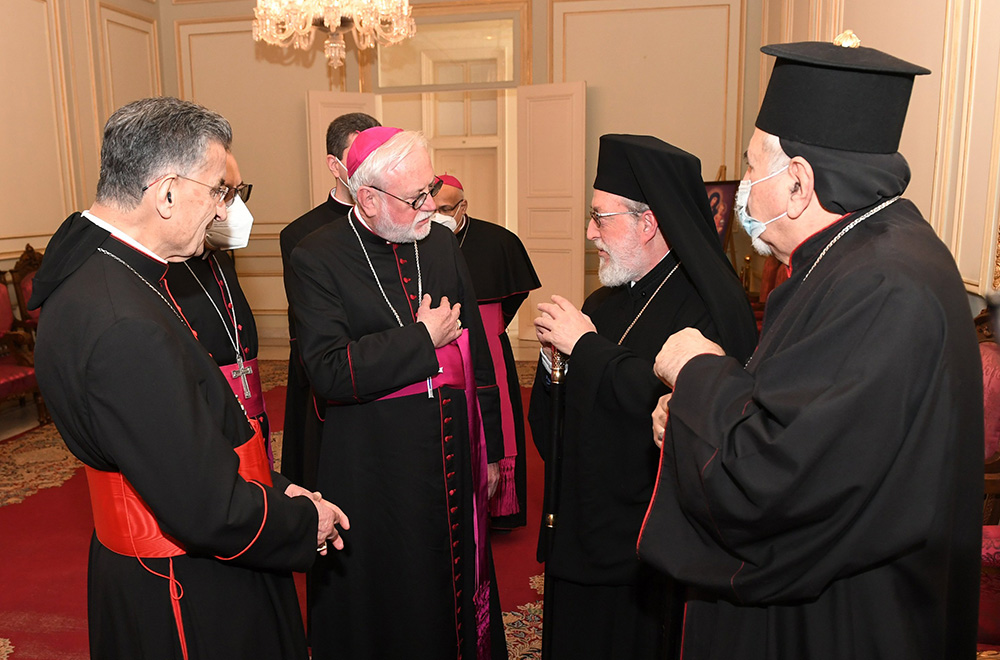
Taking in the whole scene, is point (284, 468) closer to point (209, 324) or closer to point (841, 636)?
point (209, 324)

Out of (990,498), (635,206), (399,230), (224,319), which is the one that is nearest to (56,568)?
(224,319)

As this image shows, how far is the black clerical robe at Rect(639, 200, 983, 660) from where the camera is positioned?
1.24 m

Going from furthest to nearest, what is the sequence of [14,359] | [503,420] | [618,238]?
[14,359] < [503,420] < [618,238]

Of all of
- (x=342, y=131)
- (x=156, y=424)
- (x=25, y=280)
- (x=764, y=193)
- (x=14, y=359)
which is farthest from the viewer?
(x=25, y=280)

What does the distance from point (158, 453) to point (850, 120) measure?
143 centimetres

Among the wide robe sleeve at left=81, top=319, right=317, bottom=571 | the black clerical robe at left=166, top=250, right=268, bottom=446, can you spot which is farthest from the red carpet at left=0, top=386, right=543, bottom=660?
the wide robe sleeve at left=81, top=319, right=317, bottom=571

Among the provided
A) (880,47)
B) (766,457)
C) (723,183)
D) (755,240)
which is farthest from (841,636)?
(723,183)

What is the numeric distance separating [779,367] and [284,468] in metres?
2.74

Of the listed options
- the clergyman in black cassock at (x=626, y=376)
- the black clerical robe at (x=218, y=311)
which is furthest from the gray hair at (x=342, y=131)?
the clergyman in black cassock at (x=626, y=376)

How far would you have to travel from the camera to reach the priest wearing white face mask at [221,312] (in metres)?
2.55

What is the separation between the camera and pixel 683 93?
8516mm

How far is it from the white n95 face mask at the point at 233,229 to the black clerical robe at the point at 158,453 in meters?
0.72

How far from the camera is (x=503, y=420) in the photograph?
152 inches

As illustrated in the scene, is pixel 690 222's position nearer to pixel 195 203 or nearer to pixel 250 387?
pixel 195 203
